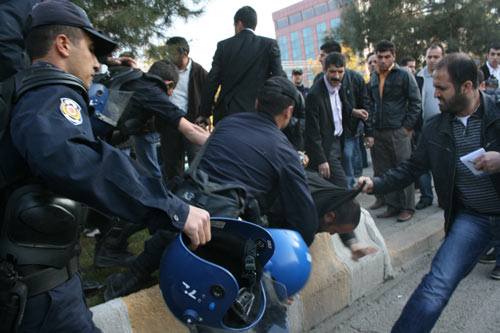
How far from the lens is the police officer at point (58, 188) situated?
125 cm

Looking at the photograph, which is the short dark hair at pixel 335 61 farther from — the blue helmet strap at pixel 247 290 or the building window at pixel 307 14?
the building window at pixel 307 14

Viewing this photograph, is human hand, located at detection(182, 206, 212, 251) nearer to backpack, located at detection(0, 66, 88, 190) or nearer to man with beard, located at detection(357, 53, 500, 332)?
backpack, located at detection(0, 66, 88, 190)

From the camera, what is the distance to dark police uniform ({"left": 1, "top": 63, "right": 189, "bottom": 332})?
1241 mm

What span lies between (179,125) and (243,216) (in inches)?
49.3

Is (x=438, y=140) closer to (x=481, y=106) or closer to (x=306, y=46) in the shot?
(x=481, y=106)

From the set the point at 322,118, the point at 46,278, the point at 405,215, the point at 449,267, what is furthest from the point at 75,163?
the point at 405,215

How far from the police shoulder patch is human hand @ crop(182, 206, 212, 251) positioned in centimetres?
48

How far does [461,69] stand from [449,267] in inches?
46.4

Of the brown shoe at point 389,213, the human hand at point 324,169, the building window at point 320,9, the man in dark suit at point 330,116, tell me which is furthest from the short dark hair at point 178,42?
the building window at point 320,9

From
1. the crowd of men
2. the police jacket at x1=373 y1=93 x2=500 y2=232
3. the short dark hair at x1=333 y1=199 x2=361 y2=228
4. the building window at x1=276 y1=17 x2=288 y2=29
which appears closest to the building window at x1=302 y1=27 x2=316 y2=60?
the building window at x1=276 y1=17 x2=288 y2=29

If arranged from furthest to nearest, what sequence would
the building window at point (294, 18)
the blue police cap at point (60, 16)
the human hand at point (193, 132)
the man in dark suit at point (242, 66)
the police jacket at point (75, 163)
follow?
the building window at point (294, 18)
the man in dark suit at point (242, 66)
the human hand at point (193, 132)
the blue police cap at point (60, 16)
the police jacket at point (75, 163)

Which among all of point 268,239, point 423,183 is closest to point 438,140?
point 268,239

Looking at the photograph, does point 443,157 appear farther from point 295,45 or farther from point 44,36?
point 295,45

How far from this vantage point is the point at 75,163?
1.25m
